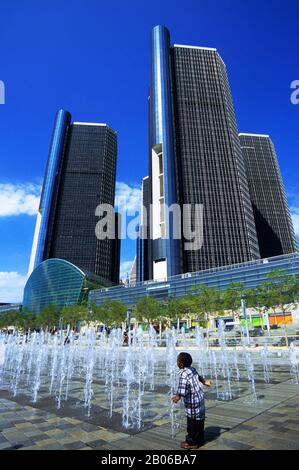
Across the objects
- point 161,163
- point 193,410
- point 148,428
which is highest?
point 161,163

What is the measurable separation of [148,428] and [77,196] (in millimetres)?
146508

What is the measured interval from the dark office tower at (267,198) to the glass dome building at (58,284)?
81405mm

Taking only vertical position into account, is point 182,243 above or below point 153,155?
below

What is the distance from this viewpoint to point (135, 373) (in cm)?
1372

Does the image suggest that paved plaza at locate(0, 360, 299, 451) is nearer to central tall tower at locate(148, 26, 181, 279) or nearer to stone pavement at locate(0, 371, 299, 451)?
stone pavement at locate(0, 371, 299, 451)

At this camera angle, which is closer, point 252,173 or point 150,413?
point 150,413

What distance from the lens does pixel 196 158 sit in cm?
10669

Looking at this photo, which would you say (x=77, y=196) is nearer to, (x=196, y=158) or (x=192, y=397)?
(x=196, y=158)

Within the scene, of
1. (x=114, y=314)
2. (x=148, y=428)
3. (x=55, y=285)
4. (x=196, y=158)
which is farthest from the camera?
(x=55, y=285)

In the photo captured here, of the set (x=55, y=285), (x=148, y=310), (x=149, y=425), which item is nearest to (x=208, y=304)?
(x=148, y=310)

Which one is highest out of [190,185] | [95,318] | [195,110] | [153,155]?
[195,110]
